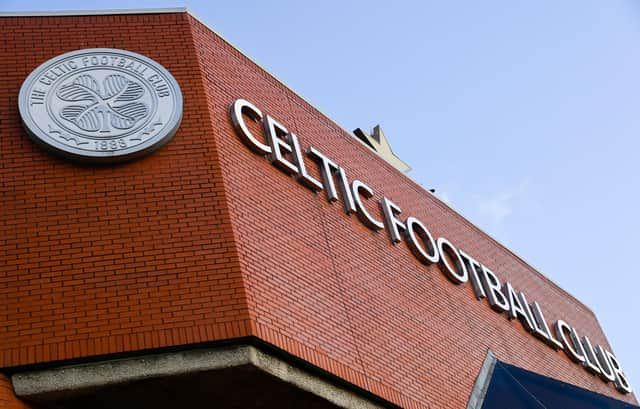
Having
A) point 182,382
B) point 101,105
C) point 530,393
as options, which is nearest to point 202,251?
point 182,382

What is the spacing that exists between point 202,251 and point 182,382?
182 centimetres

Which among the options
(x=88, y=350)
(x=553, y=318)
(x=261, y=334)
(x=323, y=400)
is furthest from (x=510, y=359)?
(x=88, y=350)

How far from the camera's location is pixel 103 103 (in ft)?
46.3

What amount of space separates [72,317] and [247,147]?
177 inches

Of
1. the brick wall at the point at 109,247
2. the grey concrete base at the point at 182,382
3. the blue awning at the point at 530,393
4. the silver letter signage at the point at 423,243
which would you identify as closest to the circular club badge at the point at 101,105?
the brick wall at the point at 109,247

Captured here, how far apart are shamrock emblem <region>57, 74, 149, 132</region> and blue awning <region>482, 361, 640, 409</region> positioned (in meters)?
8.35

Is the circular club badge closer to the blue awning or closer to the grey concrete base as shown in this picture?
the grey concrete base

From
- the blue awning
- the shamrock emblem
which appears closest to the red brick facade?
the blue awning

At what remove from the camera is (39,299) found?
12.2m

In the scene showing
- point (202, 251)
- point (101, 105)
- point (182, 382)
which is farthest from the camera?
point (101, 105)

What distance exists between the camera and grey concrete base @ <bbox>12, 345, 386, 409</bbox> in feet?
38.9

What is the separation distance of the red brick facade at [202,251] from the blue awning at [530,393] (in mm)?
531

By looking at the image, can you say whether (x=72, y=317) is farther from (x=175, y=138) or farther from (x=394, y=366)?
(x=394, y=366)

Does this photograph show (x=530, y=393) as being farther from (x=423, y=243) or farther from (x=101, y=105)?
A: (x=101, y=105)
